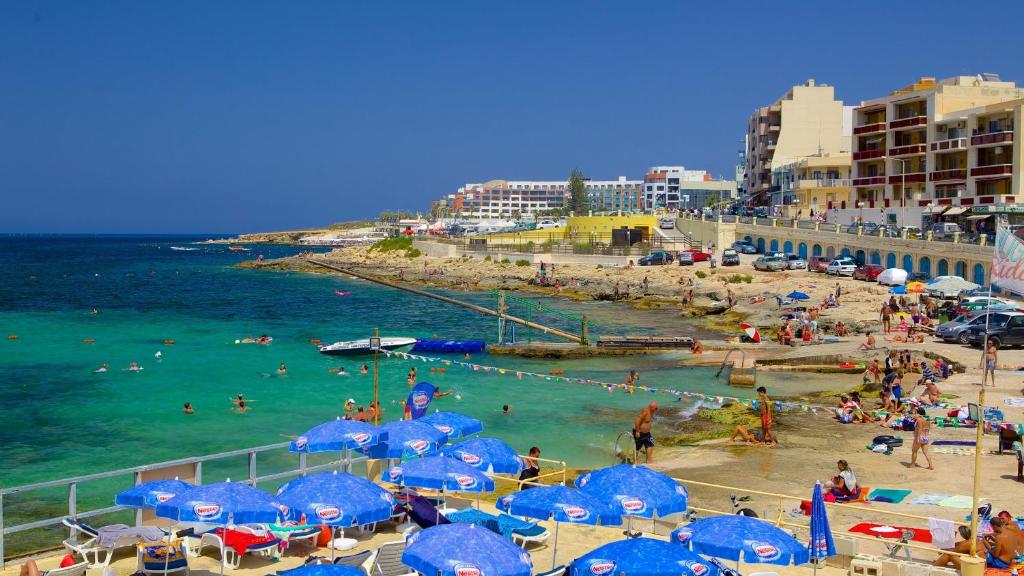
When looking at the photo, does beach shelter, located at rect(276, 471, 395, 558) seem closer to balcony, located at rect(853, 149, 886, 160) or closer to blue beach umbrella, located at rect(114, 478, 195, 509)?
blue beach umbrella, located at rect(114, 478, 195, 509)

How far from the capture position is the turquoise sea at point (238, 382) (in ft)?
87.1

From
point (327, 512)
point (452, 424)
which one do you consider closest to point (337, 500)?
point (327, 512)

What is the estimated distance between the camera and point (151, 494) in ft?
40.3

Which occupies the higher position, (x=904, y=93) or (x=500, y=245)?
(x=904, y=93)

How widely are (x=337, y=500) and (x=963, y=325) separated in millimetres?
29535

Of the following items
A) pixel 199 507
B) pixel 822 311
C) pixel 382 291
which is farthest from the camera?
pixel 382 291

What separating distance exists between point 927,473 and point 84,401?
27.4 metres

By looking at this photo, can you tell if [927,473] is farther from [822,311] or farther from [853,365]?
[822,311]

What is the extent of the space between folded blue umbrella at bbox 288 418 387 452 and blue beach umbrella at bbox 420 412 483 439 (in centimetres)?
158

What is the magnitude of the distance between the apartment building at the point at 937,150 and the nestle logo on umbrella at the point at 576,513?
4755 cm

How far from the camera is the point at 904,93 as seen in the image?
214 feet

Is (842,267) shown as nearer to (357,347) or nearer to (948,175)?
(948,175)

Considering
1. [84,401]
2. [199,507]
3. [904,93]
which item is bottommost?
[84,401]

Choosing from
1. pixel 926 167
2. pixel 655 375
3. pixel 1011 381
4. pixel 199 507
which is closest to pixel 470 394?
pixel 655 375
